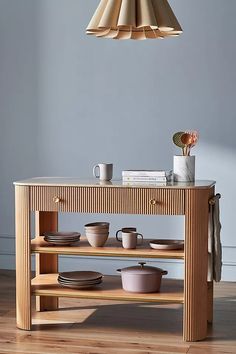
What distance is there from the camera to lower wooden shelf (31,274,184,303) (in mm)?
3590

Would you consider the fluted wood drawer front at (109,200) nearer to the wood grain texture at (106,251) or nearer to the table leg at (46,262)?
the wood grain texture at (106,251)

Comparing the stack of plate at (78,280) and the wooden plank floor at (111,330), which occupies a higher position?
the stack of plate at (78,280)

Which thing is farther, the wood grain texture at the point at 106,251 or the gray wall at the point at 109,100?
the gray wall at the point at 109,100

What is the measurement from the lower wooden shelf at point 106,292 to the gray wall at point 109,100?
47.4 inches

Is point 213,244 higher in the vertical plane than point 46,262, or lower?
higher

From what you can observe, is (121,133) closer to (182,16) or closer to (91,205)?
(182,16)

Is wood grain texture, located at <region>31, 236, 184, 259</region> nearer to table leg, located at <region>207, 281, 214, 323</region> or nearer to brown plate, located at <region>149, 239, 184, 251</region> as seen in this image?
brown plate, located at <region>149, 239, 184, 251</region>

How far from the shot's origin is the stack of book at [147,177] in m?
3.63

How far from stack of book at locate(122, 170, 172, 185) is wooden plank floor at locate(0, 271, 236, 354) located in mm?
724

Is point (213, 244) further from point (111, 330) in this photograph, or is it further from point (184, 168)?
point (111, 330)

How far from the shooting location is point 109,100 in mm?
4988

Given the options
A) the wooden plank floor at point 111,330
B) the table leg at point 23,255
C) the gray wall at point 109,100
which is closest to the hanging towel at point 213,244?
the wooden plank floor at point 111,330

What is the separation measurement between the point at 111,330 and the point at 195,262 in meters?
0.56

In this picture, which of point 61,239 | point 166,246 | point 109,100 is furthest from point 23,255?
point 109,100
